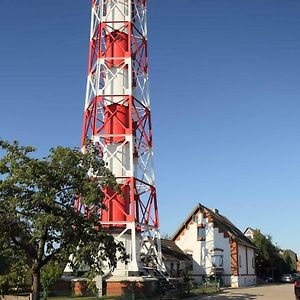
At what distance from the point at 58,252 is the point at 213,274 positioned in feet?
106

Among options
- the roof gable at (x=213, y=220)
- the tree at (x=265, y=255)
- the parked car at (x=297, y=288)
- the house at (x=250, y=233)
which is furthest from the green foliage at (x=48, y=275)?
the house at (x=250, y=233)

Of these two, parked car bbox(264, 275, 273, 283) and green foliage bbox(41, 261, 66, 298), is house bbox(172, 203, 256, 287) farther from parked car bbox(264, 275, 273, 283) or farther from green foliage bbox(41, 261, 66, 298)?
green foliage bbox(41, 261, 66, 298)

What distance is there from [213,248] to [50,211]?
3444 centimetres

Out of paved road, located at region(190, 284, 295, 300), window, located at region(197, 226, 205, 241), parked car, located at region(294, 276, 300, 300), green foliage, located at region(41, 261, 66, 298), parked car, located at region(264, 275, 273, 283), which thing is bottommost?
parked car, located at region(264, 275, 273, 283)

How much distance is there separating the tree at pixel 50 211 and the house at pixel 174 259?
74.9ft

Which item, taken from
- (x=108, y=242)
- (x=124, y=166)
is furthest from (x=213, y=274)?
(x=108, y=242)

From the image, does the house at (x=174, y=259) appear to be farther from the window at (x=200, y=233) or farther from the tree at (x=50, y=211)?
the tree at (x=50, y=211)

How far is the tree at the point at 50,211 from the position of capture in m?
20.4

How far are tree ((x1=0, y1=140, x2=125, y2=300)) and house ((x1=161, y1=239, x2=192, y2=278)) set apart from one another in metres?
22.8

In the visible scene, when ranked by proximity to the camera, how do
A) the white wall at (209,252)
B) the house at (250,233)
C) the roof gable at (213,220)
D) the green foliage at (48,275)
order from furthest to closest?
the house at (250,233), the roof gable at (213,220), the white wall at (209,252), the green foliage at (48,275)

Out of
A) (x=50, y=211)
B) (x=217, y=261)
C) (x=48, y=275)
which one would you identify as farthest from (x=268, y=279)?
(x=50, y=211)

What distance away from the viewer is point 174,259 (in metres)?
46.8

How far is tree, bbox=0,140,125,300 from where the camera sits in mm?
20391

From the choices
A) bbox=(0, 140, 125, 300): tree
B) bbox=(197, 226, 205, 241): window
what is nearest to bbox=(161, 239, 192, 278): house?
bbox=(197, 226, 205, 241): window
